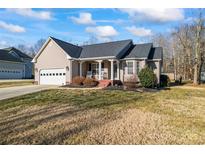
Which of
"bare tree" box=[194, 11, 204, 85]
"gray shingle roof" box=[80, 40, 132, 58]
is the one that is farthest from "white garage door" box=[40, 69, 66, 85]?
"bare tree" box=[194, 11, 204, 85]

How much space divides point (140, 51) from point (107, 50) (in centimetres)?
371

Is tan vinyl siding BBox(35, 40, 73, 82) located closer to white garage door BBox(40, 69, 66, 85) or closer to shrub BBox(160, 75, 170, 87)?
white garage door BBox(40, 69, 66, 85)

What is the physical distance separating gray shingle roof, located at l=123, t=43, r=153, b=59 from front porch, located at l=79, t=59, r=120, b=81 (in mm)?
1815

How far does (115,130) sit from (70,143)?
5.02 ft

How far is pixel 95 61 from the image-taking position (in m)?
25.1

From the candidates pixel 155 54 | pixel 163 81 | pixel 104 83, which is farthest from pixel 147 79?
pixel 163 81

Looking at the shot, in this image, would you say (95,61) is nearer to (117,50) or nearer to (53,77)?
(117,50)

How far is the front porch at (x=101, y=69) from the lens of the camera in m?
24.0

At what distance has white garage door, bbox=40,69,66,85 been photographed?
25453 millimetres

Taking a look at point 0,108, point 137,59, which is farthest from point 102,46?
point 0,108

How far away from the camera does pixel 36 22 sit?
23562mm

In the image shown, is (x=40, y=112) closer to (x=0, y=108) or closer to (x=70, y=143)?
(x=0, y=108)

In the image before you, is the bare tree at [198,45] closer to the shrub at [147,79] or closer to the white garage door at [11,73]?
the shrub at [147,79]

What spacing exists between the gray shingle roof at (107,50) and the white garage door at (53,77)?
3151 millimetres
